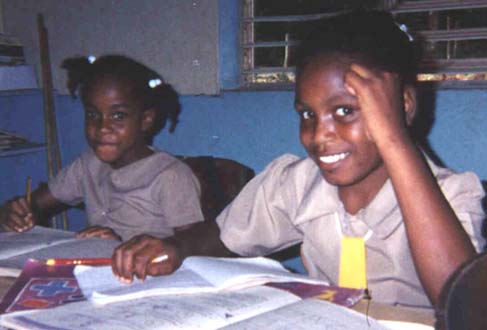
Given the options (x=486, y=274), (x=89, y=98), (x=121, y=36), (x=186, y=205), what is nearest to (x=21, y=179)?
(x=121, y=36)

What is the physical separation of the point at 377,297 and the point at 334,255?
0.41 feet

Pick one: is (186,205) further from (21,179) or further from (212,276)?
(21,179)

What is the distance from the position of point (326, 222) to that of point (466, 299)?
2.35 ft

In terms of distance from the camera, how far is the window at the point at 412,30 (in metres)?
1.89

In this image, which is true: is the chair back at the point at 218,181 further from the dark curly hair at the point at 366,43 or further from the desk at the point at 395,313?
the desk at the point at 395,313

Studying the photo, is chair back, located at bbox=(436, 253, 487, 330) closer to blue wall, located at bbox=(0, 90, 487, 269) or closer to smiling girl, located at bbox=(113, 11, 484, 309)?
smiling girl, located at bbox=(113, 11, 484, 309)

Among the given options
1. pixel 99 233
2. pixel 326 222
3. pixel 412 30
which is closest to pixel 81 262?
pixel 99 233

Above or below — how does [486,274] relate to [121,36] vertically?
below

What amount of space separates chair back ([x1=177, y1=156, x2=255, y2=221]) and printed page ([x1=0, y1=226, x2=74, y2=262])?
492 mm

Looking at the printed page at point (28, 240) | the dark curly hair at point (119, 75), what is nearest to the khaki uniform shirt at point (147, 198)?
the dark curly hair at point (119, 75)

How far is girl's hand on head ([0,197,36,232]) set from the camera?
4.75ft

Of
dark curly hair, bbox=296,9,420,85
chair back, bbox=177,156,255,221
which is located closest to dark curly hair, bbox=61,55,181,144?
chair back, bbox=177,156,255,221

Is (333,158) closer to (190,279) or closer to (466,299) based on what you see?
(190,279)

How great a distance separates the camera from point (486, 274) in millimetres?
433
